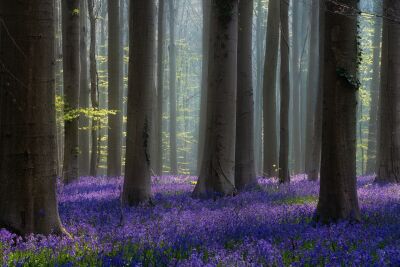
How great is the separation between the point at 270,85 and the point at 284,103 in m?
3.19

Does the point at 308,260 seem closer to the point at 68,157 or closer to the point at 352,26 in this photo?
the point at 352,26

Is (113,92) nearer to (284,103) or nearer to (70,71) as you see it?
(70,71)

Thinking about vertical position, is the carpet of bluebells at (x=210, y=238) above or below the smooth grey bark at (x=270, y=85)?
below

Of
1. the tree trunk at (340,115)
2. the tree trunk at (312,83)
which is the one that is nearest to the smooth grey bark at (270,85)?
the tree trunk at (312,83)

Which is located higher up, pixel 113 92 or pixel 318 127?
pixel 113 92

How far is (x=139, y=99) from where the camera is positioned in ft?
32.9

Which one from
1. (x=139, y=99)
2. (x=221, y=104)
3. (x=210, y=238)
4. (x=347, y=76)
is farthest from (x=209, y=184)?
(x=210, y=238)

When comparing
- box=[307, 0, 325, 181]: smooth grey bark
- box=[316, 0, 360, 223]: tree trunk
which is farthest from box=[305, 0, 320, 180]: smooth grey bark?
box=[316, 0, 360, 223]: tree trunk

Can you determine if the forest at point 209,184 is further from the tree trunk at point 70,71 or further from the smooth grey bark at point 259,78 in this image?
the smooth grey bark at point 259,78

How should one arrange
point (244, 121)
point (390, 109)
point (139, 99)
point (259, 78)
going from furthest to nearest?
1. point (259, 78)
2. point (390, 109)
3. point (244, 121)
4. point (139, 99)

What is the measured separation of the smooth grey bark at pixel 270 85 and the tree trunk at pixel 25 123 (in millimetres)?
12794

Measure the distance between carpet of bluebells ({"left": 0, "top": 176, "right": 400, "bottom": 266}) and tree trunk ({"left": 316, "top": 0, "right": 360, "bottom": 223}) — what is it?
427mm

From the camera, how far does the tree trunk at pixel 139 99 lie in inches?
394

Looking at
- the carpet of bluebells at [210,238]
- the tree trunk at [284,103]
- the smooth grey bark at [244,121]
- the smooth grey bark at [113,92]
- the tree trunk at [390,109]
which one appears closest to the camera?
the carpet of bluebells at [210,238]
